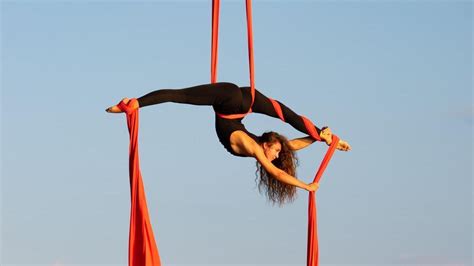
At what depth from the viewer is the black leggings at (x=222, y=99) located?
10117mm

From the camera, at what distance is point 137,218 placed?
997cm

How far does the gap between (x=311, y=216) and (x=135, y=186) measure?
192cm

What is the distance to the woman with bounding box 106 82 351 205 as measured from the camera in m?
10.3

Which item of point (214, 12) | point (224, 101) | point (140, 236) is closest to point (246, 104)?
point (224, 101)

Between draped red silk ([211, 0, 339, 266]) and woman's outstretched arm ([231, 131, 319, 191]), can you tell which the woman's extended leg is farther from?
woman's outstretched arm ([231, 131, 319, 191])

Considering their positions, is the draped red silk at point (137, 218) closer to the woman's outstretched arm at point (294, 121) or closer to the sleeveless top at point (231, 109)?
the sleeveless top at point (231, 109)

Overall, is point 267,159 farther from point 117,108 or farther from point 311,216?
point 117,108

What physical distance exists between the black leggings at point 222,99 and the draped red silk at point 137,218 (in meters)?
0.16

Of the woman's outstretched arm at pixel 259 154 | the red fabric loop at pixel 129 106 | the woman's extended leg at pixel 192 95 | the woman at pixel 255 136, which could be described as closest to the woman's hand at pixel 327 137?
the woman at pixel 255 136

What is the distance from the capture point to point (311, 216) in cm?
1099

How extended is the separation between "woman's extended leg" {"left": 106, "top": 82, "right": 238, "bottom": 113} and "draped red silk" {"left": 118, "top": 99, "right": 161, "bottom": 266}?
0.12 meters

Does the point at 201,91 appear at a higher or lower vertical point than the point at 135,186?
higher

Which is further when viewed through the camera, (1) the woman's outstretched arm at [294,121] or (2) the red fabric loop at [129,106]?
(1) the woman's outstretched arm at [294,121]

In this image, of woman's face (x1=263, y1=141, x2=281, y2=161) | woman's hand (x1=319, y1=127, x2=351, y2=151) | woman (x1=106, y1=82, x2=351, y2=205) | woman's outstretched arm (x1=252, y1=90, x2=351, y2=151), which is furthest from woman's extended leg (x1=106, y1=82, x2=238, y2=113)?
woman's hand (x1=319, y1=127, x2=351, y2=151)
